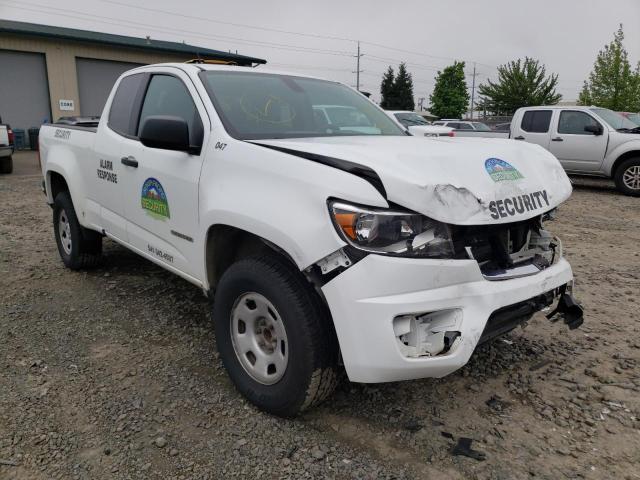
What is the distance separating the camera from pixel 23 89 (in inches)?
811

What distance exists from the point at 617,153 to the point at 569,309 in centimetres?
932

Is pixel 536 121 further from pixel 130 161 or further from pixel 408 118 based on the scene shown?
pixel 130 161

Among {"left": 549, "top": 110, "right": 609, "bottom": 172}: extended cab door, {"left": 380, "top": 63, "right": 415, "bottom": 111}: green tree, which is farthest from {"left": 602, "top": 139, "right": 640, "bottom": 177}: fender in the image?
{"left": 380, "top": 63, "right": 415, "bottom": 111}: green tree

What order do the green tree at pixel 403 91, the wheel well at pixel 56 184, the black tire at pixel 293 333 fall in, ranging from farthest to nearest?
the green tree at pixel 403 91 → the wheel well at pixel 56 184 → the black tire at pixel 293 333

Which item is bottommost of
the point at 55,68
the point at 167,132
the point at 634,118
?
the point at 167,132

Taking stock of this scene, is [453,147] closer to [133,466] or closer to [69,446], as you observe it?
[133,466]

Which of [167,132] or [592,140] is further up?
[167,132]

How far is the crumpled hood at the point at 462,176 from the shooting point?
7.09 ft

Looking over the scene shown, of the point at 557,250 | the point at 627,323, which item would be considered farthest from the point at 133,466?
the point at 627,323

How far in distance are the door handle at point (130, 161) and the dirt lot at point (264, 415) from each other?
1.18 metres

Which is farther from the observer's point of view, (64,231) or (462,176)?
(64,231)

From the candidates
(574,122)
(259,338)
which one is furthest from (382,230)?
(574,122)

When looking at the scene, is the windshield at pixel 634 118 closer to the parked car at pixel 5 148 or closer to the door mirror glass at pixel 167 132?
the door mirror glass at pixel 167 132

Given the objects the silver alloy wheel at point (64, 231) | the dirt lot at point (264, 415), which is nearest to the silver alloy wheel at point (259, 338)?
the dirt lot at point (264, 415)
